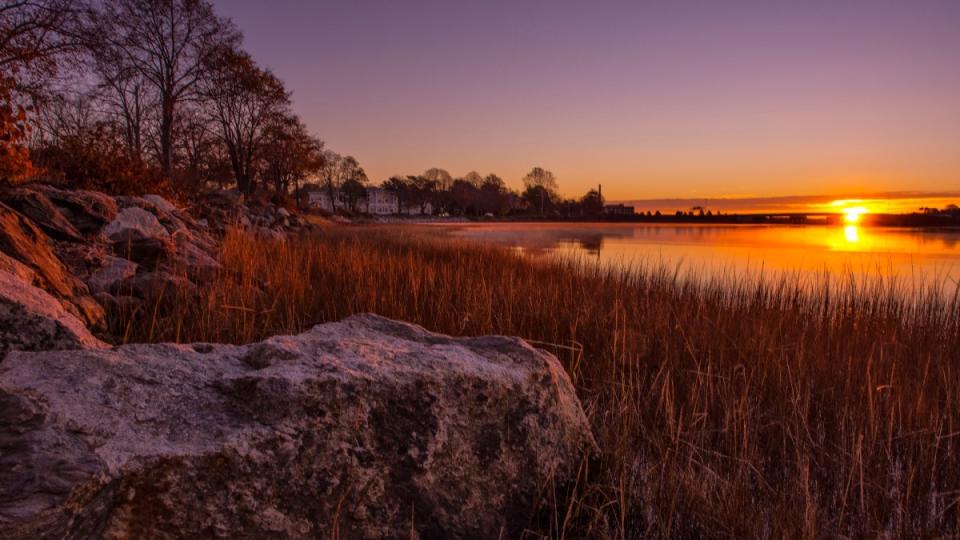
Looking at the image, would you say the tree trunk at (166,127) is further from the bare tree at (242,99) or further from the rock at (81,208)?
the rock at (81,208)

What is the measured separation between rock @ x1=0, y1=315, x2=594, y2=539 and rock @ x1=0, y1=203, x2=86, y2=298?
241 centimetres

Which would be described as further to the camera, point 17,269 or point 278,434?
point 17,269

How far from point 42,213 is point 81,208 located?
0.94 m

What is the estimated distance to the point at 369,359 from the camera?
167cm

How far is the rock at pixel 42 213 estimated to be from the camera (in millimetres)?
4668

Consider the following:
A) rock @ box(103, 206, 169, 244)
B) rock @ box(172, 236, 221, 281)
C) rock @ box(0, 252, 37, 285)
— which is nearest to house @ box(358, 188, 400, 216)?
rock @ box(103, 206, 169, 244)

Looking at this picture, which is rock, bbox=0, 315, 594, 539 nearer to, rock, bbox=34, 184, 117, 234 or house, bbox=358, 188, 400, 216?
rock, bbox=34, 184, 117, 234

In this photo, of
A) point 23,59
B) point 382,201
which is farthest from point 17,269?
point 382,201

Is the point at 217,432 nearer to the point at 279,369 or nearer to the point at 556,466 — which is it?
the point at 279,369

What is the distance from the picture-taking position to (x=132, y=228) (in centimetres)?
570

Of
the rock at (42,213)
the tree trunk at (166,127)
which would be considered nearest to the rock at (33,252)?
the rock at (42,213)

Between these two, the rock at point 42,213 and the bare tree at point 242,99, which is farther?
the bare tree at point 242,99

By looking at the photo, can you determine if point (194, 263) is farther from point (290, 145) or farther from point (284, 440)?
point (290, 145)

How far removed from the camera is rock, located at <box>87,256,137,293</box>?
14.3 ft
